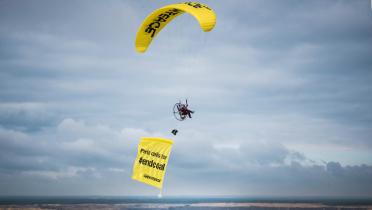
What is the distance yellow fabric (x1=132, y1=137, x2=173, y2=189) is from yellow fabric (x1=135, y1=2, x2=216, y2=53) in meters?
6.21

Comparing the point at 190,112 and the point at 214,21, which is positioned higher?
the point at 214,21

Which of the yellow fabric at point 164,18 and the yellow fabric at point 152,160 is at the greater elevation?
the yellow fabric at point 164,18

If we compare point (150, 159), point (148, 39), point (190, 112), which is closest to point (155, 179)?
point (150, 159)

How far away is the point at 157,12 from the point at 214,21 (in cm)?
465

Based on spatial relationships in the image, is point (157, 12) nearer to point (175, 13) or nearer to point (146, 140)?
point (175, 13)

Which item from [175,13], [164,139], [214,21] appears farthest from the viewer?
[175,13]

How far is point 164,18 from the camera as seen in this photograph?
29.2m

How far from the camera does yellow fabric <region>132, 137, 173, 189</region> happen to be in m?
26.8

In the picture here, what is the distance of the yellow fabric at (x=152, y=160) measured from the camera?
26828 mm

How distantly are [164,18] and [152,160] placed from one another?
28.3 ft

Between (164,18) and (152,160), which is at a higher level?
(164,18)

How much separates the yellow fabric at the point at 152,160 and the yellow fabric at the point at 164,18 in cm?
621

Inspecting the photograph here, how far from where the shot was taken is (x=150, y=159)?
1078 inches

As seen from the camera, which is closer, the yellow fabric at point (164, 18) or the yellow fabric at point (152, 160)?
the yellow fabric at point (164, 18)
